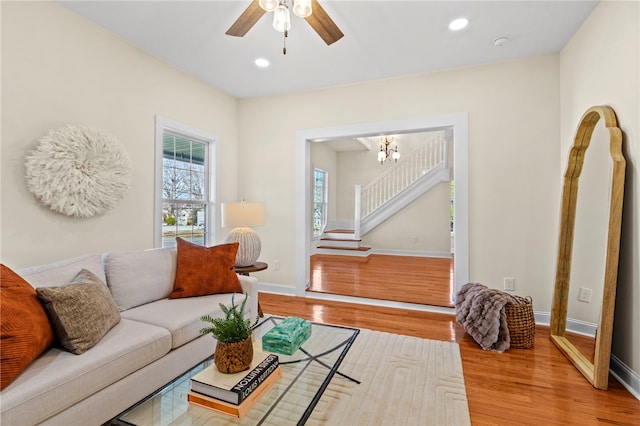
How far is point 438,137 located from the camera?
7.27 metres

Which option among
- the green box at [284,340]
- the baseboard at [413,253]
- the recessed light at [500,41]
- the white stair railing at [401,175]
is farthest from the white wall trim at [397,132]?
the baseboard at [413,253]

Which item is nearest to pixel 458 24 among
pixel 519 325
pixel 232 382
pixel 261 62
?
pixel 261 62

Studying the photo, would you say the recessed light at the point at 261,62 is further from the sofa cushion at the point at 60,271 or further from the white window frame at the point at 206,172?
the sofa cushion at the point at 60,271

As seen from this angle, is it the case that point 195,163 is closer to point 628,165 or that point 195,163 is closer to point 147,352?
point 147,352

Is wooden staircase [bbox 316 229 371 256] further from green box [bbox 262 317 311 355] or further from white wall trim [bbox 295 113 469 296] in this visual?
green box [bbox 262 317 311 355]

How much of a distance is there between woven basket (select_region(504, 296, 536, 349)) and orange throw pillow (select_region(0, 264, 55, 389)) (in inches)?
125

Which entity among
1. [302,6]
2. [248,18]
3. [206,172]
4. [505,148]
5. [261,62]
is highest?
[261,62]

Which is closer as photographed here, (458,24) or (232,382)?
(232,382)

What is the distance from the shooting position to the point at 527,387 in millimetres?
2059

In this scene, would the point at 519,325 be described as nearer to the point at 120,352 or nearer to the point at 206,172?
the point at 120,352

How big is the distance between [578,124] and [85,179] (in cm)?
420

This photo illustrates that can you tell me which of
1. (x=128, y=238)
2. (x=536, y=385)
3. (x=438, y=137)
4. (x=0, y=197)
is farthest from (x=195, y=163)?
(x=438, y=137)

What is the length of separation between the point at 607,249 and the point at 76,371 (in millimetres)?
3243

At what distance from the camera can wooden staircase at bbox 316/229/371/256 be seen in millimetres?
7244
